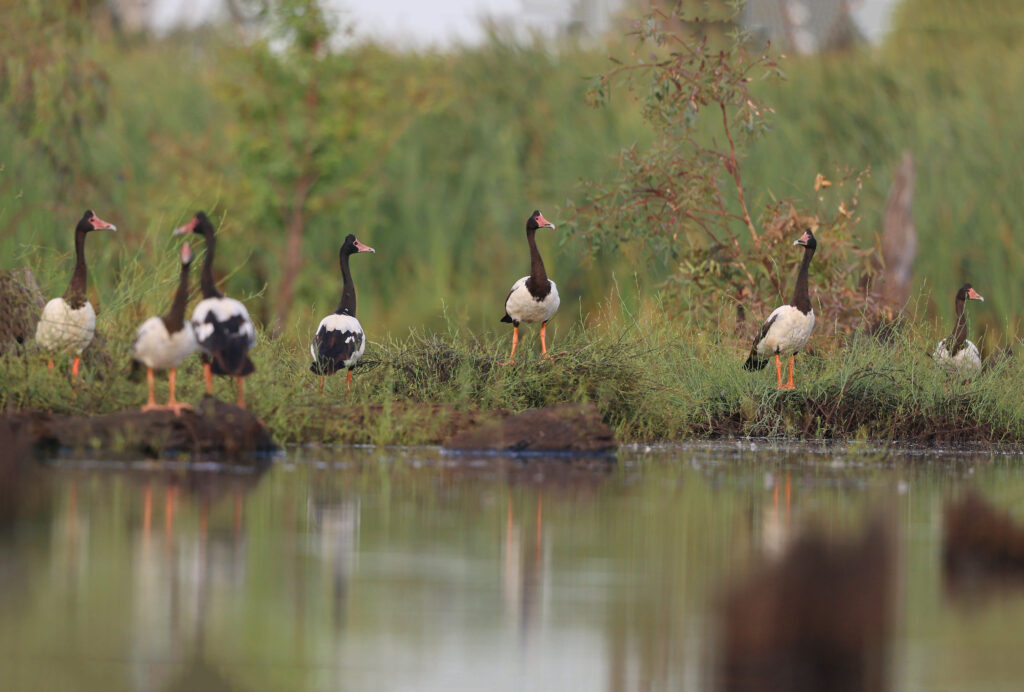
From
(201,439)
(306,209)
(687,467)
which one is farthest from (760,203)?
(201,439)

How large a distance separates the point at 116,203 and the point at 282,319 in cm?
265

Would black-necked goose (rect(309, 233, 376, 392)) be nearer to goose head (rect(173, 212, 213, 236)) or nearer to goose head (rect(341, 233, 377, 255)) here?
goose head (rect(173, 212, 213, 236))

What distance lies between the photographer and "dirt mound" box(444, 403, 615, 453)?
1185 cm

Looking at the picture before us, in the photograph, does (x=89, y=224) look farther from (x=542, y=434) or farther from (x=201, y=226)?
(x=542, y=434)

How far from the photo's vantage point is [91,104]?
20.3 m

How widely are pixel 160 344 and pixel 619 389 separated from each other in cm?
411

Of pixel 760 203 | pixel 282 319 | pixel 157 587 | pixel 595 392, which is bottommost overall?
pixel 157 587

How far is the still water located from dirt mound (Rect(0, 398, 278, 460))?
40cm

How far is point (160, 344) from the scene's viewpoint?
10680 mm

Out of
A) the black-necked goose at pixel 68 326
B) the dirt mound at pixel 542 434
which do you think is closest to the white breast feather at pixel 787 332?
the dirt mound at pixel 542 434

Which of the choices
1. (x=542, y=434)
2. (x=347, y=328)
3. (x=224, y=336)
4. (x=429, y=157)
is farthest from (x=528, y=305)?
(x=429, y=157)

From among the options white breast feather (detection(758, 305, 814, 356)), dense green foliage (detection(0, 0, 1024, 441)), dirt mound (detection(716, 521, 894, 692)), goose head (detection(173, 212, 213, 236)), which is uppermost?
dense green foliage (detection(0, 0, 1024, 441))

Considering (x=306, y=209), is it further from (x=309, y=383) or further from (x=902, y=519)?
(x=902, y=519)

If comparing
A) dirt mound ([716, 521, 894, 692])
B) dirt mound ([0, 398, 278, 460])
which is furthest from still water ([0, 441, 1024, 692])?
dirt mound ([0, 398, 278, 460])
